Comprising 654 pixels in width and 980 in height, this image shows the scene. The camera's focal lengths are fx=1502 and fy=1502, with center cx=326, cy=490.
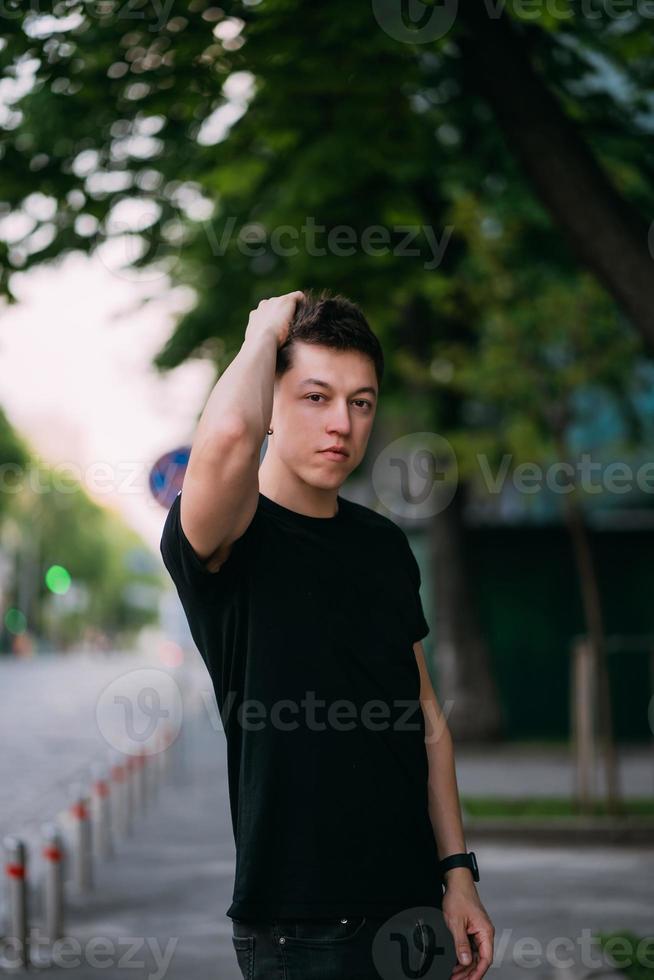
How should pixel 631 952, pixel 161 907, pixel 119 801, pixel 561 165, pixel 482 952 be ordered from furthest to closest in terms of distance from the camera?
1. pixel 119 801
2. pixel 161 907
3. pixel 561 165
4. pixel 631 952
5. pixel 482 952

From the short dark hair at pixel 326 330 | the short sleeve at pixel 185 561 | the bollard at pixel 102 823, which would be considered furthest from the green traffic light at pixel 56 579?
the short sleeve at pixel 185 561

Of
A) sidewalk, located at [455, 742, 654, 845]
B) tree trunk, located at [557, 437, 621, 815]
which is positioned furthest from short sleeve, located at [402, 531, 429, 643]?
tree trunk, located at [557, 437, 621, 815]

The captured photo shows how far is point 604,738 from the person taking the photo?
1249 cm

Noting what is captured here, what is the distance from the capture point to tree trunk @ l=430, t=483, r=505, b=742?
19781mm

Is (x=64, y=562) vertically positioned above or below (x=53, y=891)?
below

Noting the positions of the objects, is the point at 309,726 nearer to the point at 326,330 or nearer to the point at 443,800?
the point at 443,800

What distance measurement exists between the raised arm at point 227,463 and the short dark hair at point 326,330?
0.18 m

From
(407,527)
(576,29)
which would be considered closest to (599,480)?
(407,527)

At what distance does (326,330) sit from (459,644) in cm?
1730

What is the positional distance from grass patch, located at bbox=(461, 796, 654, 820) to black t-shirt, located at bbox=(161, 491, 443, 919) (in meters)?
10.2

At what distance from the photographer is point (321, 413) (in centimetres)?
276

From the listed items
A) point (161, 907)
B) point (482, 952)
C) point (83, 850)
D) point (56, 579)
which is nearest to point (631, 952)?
point (161, 907)

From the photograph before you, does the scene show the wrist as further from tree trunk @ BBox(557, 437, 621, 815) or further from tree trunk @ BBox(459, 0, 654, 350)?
tree trunk @ BBox(557, 437, 621, 815)

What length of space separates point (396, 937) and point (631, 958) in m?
4.77
